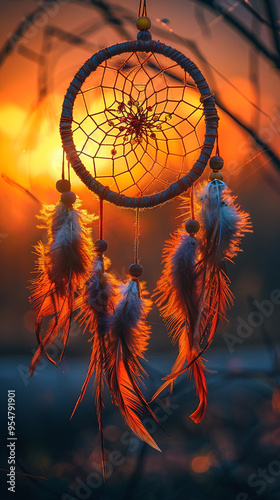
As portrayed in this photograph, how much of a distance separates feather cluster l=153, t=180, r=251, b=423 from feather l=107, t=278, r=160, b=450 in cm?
7

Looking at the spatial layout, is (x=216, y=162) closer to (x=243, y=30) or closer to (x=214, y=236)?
(x=214, y=236)

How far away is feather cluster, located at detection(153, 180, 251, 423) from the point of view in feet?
3.14

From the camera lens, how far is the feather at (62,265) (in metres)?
0.99

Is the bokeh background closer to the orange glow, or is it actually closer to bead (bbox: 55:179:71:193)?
the orange glow

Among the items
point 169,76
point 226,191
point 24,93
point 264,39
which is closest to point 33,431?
point 226,191

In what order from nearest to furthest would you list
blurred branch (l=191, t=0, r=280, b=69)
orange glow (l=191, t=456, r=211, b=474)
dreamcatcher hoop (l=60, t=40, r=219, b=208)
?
dreamcatcher hoop (l=60, t=40, r=219, b=208), orange glow (l=191, t=456, r=211, b=474), blurred branch (l=191, t=0, r=280, b=69)

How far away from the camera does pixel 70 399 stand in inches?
62.3

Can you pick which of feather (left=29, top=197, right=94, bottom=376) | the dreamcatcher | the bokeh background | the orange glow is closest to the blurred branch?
the bokeh background

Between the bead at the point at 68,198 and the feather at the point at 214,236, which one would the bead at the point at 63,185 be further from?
the feather at the point at 214,236

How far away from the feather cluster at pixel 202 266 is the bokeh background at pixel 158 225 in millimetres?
626

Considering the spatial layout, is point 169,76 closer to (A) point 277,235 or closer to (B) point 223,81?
(B) point 223,81

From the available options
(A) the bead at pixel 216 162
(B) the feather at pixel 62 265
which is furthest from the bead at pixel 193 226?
(B) the feather at pixel 62 265

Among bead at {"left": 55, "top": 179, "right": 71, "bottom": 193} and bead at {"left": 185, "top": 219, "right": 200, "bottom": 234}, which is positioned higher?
bead at {"left": 55, "top": 179, "right": 71, "bottom": 193}

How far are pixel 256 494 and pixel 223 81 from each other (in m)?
1.50
